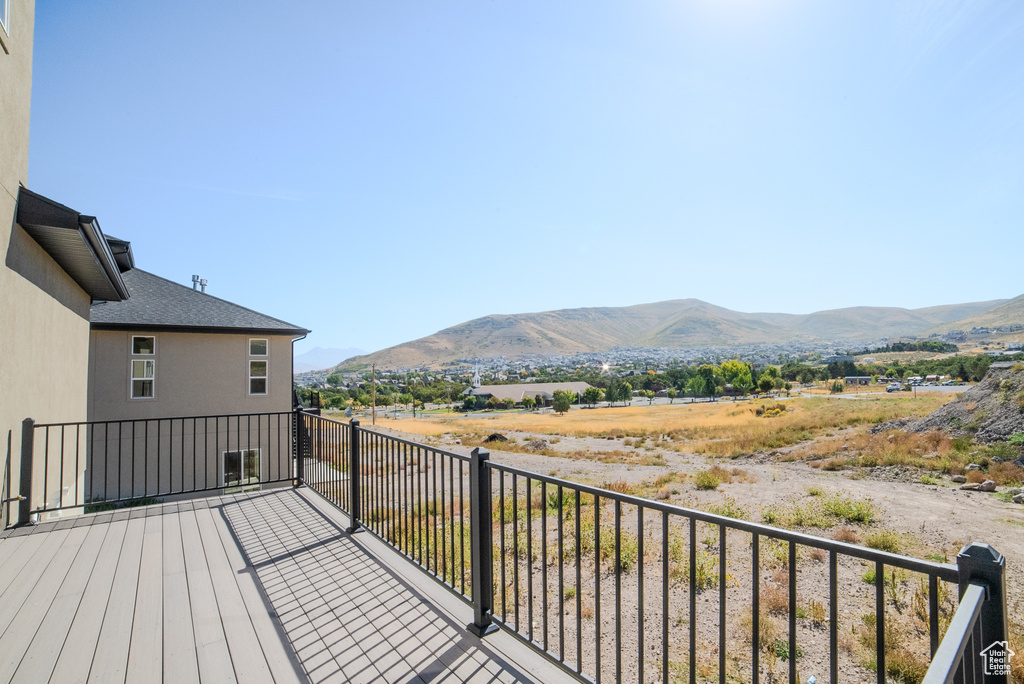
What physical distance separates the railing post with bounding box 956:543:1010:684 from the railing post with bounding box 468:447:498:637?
1947mm

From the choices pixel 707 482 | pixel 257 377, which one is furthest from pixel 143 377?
pixel 707 482

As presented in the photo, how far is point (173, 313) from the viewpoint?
38.5ft

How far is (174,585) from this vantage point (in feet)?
10.3

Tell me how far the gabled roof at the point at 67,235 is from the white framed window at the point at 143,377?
18.1 feet

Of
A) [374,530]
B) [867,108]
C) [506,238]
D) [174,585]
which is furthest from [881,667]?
[506,238]

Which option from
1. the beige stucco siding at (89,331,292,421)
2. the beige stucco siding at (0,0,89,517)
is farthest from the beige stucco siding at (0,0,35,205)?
the beige stucco siding at (89,331,292,421)

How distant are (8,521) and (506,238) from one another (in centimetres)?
7739

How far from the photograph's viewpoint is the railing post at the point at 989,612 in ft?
3.26

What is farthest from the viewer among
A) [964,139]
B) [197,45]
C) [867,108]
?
[964,139]

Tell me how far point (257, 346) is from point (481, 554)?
39.6 feet

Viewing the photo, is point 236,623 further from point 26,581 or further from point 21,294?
point 21,294

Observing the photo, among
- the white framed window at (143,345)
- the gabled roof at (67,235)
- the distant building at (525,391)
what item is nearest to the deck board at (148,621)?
the gabled roof at (67,235)

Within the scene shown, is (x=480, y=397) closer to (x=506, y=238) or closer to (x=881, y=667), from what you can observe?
(x=506, y=238)

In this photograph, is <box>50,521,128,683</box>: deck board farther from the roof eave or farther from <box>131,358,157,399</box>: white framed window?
<box>131,358,157,399</box>: white framed window
